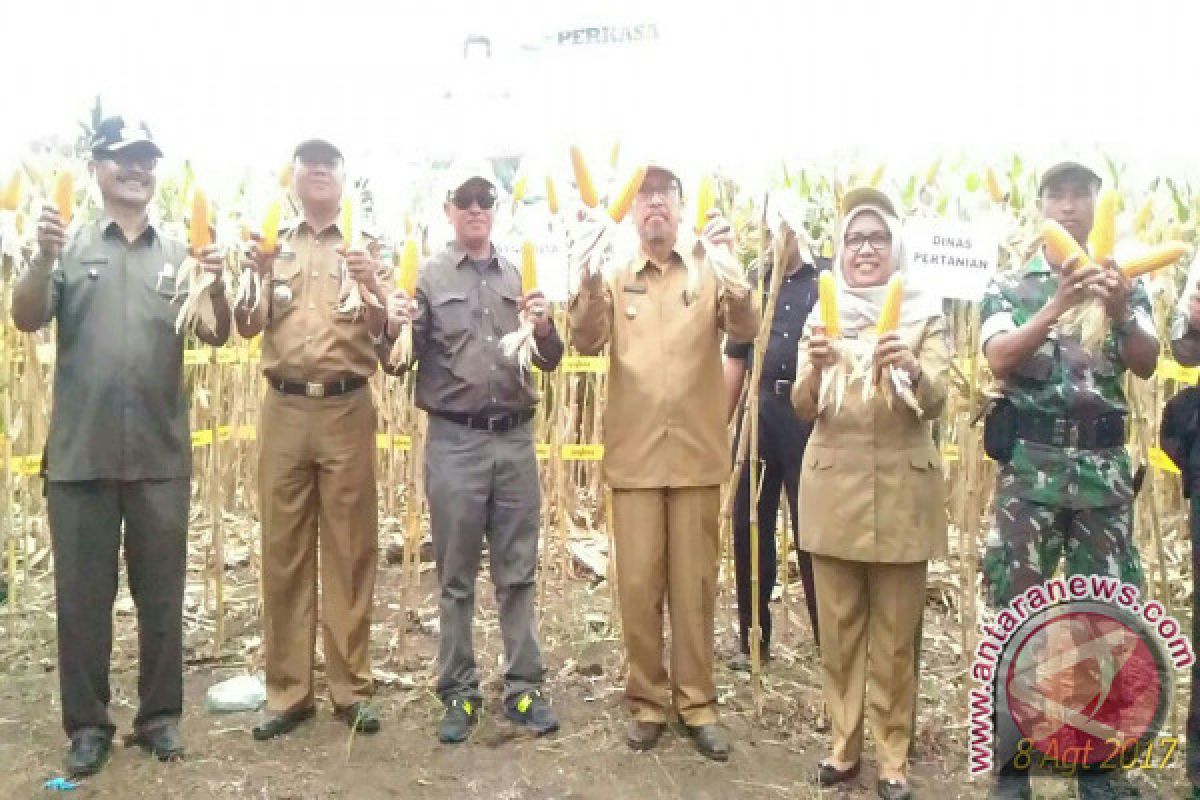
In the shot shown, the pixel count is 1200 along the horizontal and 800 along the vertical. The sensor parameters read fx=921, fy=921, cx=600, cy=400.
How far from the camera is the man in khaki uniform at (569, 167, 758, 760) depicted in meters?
3.20

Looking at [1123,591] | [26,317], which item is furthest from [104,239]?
[1123,591]

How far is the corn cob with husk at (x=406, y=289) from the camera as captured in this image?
10.6ft

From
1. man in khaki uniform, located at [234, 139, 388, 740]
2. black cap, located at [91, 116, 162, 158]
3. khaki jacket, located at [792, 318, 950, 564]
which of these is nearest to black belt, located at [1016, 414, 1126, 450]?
khaki jacket, located at [792, 318, 950, 564]

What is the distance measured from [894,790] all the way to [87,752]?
8.89ft

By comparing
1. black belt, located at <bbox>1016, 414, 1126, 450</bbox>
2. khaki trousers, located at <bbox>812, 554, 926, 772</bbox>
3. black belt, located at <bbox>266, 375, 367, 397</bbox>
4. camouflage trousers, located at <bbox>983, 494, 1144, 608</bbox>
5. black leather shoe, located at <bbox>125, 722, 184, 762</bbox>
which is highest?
black belt, located at <bbox>266, 375, 367, 397</bbox>

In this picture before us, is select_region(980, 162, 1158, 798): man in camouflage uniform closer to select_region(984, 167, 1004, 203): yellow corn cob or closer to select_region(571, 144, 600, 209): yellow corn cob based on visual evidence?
select_region(984, 167, 1004, 203): yellow corn cob

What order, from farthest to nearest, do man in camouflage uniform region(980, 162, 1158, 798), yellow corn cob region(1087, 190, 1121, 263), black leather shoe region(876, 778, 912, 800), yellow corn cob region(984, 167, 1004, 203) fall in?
yellow corn cob region(984, 167, 1004, 203), black leather shoe region(876, 778, 912, 800), man in camouflage uniform region(980, 162, 1158, 798), yellow corn cob region(1087, 190, 1121, 263)

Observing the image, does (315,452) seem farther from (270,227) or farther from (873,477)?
(873,477)

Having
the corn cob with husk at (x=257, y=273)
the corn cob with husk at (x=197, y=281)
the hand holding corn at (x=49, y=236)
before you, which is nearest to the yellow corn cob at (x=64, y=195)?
the hand holding corn at (x=49, y=236)

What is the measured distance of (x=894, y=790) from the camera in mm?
2916

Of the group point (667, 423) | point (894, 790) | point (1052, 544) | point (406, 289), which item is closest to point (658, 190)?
point (667, 423)

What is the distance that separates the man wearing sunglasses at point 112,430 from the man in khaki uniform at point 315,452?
0.27 meters

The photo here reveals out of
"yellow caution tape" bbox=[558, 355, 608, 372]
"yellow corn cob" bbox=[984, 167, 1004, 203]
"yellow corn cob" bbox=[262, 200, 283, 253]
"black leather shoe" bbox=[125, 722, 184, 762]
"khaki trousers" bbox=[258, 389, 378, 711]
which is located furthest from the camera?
"yellow caution tape" bbox=[558, 355, 608, 372]

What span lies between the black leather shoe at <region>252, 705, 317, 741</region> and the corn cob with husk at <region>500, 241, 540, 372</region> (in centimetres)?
158
